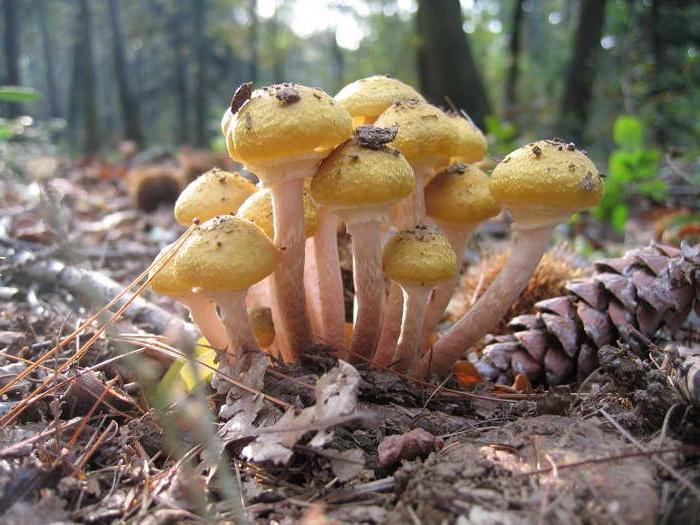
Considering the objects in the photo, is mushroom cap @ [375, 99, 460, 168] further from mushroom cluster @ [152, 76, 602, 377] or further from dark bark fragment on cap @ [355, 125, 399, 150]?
dark bark fragment on cap @ [355, 125, 399, 150]

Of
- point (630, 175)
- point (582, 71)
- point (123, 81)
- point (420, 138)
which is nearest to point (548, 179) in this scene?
point (420, 138)

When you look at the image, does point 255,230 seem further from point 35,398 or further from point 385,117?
point 35,398

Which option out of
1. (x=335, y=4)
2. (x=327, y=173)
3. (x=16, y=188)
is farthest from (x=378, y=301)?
(x=335, y=4)

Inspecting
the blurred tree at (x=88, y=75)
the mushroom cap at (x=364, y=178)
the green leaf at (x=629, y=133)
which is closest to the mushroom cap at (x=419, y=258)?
the mushroom cap at (x=364, y=178)

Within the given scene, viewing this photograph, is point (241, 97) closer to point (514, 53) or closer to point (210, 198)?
point (210, 198)

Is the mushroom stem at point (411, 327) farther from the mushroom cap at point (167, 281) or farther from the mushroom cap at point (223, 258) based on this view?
the mushroom cap at point (167, 281)

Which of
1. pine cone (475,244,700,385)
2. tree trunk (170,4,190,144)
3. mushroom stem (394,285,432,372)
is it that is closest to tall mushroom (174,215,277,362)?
mushroom stem (394,285,432,372)
